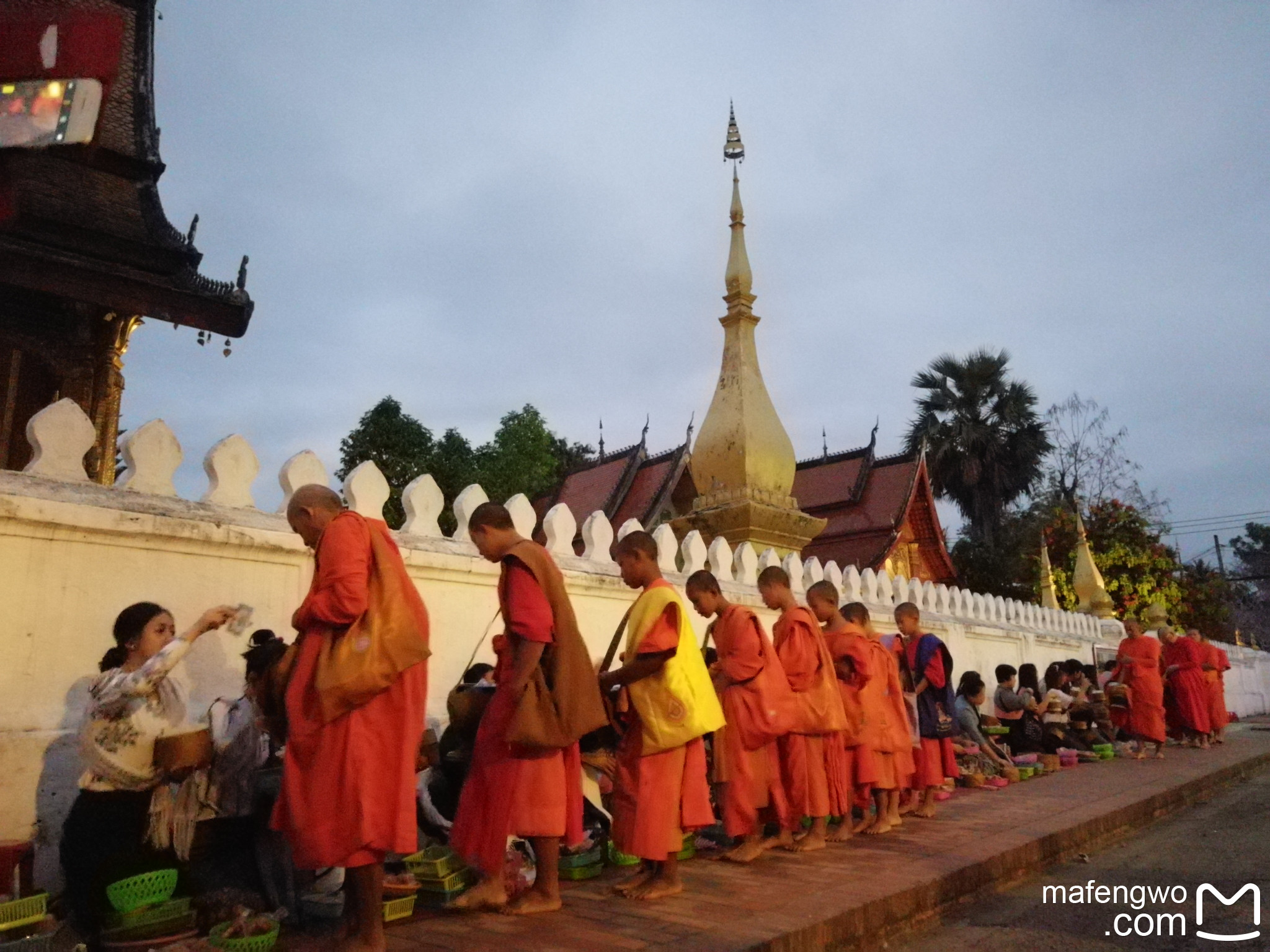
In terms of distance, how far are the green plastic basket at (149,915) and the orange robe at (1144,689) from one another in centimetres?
1028

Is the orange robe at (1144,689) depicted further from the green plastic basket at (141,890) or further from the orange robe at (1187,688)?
the green plastic basket at (141,890)

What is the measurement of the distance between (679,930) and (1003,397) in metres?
30.8

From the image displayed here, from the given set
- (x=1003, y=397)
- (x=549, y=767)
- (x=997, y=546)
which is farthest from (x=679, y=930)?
(x=1003, y=397)

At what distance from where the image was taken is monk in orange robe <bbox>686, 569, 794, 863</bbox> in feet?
14.9

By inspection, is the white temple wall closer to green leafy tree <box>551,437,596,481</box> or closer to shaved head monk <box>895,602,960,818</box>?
shaved head monk <box>895,602,960,818</box>

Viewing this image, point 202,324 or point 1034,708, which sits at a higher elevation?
point 202,324

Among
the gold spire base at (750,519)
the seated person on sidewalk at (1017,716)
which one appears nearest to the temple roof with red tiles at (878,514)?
the seated person on sidewalk at (1017,716)

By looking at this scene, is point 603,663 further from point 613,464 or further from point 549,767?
point 613,464

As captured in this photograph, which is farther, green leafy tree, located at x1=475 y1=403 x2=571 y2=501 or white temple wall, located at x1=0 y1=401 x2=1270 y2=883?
Result: green leafy tree, located at x1=475 y1=403 x2=571 y2=501

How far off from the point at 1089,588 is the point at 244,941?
50.4ft

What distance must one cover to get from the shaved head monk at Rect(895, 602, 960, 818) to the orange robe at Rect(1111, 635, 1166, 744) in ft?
16.8

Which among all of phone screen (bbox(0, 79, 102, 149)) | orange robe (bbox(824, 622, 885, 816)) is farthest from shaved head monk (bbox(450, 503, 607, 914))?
orange robe (bbox(824, 622, 885, 816))

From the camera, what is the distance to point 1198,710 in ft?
37.4

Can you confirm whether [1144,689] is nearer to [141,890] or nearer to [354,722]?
[354,722]
